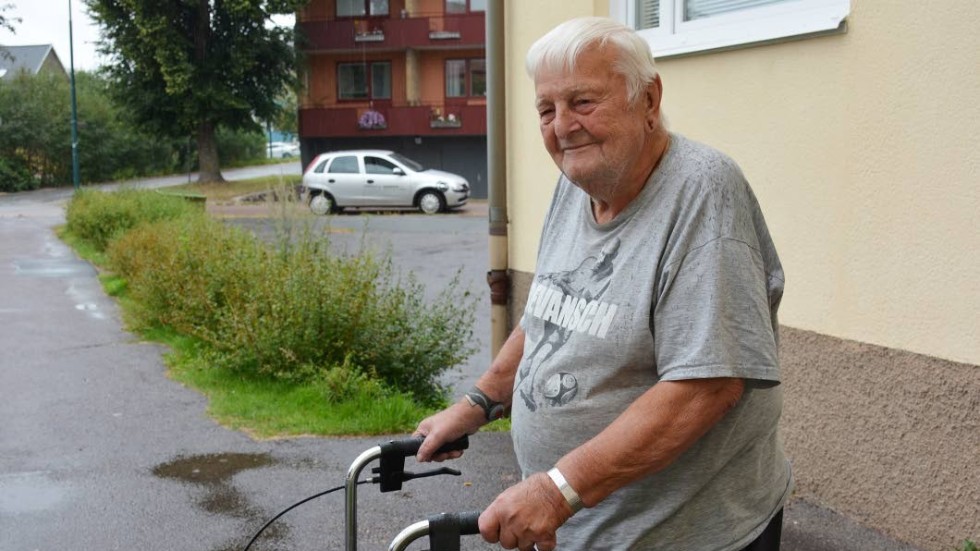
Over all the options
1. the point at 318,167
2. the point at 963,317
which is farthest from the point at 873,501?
the point at 318,167

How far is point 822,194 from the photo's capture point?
176 inches

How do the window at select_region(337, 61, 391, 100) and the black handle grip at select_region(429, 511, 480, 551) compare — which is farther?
the window at select_region(337, 61, 391, 100)

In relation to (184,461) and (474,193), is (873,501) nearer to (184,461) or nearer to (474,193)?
(184,461)

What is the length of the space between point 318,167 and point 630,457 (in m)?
29.1

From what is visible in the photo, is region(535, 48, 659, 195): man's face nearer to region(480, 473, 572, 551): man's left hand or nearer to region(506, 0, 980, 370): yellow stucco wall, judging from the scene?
region(480, 473, 572, 551): man's left hand

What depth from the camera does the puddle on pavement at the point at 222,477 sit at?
5.12 m

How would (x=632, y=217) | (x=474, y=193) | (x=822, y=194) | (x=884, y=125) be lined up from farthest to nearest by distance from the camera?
(x=474, y=193) < (x=822, y=194) < (x=884, y=125) < (x=632, y=217)

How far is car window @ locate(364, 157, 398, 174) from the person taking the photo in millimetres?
30578

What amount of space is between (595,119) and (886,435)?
8.58ft

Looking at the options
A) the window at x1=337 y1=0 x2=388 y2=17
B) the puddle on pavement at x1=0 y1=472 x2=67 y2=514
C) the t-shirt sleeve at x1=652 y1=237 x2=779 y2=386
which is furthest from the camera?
the window at x1=337 y1=0 x2=388 y2=17

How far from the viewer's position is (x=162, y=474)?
5.84m

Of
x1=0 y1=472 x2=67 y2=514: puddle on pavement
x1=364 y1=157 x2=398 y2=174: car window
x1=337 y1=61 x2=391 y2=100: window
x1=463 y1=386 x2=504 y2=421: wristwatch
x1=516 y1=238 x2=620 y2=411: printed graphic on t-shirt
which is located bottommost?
x1=0 y1=472 x2=67 y2=514: puddle on pavement

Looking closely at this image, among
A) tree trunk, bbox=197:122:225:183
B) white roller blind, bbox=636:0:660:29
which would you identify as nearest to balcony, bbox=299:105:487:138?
tree trunk, bbox=197:122:225:183

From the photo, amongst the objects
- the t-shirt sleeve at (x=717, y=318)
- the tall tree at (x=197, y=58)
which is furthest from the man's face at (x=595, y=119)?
the tall tree at (x=197, y=58)
